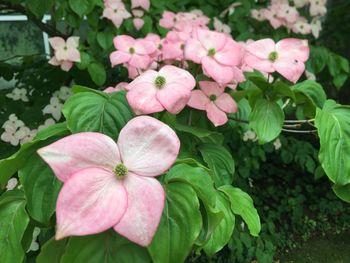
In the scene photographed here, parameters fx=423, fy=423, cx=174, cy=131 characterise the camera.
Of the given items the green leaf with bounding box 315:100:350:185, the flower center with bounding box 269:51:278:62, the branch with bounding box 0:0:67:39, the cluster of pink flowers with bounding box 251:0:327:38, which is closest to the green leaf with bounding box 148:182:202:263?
the green leaf with bounding box 315:100:350:185

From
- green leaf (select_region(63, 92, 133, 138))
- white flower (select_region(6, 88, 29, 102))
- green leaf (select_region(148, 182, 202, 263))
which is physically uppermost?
green leaf (select_region(63, 92, 133, 138))

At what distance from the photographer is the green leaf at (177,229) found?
52 cm

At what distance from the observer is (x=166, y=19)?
4.50 feet

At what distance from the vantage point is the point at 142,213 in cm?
47

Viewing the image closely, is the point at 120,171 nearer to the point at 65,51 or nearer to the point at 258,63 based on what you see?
the point at 258,63

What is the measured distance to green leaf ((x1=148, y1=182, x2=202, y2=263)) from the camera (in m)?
0.52

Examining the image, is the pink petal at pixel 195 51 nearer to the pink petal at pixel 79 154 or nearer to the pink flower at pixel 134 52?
the pink flower at pixel 134 52

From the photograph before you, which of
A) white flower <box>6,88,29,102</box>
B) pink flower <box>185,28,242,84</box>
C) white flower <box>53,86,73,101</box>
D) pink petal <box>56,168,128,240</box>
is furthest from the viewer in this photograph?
white flower <box>6,88,29,102</box>

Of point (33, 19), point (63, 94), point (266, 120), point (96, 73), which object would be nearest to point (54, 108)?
point (63, 94)

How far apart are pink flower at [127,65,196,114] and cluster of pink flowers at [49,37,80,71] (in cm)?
62

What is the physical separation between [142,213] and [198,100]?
393 millimetres

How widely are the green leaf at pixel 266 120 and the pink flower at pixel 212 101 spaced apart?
0.06 meters

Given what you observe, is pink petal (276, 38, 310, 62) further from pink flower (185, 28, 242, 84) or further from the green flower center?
the green flower center

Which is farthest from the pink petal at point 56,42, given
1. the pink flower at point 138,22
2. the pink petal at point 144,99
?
the pink petal at point 144,99
